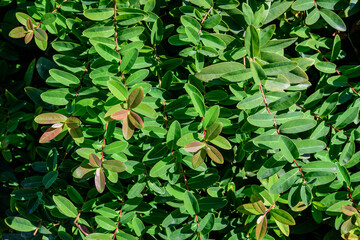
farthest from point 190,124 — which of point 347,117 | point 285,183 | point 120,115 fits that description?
point 347,117

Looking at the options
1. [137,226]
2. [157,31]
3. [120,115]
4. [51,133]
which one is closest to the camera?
[120,115]

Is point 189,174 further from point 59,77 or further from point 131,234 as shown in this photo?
point 59,77

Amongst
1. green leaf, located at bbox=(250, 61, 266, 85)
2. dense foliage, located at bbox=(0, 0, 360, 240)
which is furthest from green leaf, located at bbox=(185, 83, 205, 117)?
green leaf, located at bbox=(250, 61, 266, 85)

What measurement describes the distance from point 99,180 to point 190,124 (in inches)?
16.5

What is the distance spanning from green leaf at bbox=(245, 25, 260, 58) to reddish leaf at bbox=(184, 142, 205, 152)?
0.39 meters

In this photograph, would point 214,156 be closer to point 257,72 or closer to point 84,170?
point 257,72

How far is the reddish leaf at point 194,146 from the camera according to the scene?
4.05ft

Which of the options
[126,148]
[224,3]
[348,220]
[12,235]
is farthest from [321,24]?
[12,235]

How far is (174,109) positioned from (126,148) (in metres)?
0.25

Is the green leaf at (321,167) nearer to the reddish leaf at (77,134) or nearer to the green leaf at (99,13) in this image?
the reddish leaf at (77,134)

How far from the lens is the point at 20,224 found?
1.57m

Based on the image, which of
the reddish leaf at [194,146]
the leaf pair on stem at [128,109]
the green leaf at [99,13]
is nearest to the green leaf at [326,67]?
the reddish leaf at [194,146]

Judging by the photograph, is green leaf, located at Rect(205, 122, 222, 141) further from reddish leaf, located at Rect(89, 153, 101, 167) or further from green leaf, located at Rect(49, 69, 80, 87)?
green leaf, located at Rect(49, 69, 80, 87)

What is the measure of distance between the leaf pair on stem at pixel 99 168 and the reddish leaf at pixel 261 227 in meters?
0.56
